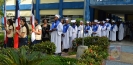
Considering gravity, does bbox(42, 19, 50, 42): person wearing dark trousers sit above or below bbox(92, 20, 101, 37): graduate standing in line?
above

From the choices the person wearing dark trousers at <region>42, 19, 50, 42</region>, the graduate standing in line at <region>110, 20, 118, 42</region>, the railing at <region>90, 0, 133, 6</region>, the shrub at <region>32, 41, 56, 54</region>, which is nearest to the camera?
the shrub at <region>32, 41, 56, 54</region>


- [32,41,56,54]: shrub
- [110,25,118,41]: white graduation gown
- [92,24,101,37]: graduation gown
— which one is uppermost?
[32,41,56,54]: shrub

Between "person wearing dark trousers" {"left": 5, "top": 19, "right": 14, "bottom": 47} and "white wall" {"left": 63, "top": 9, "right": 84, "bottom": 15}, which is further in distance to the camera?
"white wall" {"left": 63, "top": 9, "right": 84, "bottom": 15}

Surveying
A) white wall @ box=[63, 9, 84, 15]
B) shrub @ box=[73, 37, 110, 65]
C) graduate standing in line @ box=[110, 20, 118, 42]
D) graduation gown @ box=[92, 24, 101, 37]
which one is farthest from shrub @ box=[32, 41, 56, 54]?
white wall @ box=[63, 9, 84, 15]

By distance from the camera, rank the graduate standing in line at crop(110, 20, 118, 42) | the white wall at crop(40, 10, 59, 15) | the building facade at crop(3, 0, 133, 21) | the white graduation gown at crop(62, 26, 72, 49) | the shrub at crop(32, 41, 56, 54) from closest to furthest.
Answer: the shrub at crop(32, 41, 56, 54)
the white graduation gown at crop(62, 26, 72, 49)
the graduate standing in line at crop(110, 20, 118, 42)
the building facade at crop(3, 0, 133, 21)
the white wall at crop(40, 10, 59, 15)

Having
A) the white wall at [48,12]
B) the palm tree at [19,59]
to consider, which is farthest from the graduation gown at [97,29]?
the palm tree at [19,59]

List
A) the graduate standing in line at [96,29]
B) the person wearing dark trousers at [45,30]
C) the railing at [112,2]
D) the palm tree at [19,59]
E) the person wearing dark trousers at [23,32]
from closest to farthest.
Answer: the palm tree at [19,59]
the person wearing dark trousers at [23,32]
the person wearing dark trousers at [45,30]
the graduate standing in line at [96,29]
the railing at [112,2]

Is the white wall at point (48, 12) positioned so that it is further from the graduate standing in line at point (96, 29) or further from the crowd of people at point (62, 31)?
the graduate standing in line at point (96, 29)

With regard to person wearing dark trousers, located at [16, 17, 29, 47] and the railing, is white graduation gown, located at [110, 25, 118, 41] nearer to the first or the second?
the railing

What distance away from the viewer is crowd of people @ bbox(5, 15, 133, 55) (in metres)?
9.40

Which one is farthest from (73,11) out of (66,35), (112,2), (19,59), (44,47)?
(19,59)

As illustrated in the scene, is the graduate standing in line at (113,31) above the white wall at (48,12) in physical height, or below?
below

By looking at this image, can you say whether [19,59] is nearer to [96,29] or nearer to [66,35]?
[66,35]

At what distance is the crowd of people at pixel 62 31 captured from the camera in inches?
370
